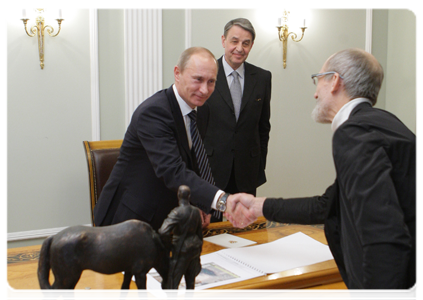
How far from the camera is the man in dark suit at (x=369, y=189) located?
126cm

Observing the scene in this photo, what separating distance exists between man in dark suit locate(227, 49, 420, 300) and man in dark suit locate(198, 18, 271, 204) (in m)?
1.76

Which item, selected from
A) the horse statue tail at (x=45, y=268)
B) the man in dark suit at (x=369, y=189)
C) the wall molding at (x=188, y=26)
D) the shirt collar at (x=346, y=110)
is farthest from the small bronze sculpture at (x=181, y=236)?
the wall molding at (x=188, y=26)

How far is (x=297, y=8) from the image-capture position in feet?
15.7

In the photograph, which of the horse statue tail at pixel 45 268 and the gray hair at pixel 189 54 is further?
the gray hair at pixel 189 54

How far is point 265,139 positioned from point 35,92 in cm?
202

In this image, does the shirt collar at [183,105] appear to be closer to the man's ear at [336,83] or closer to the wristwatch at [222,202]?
the wristwatch at [222,202]

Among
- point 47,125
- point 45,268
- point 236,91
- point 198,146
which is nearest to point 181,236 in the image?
point 45,268

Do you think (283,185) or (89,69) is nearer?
(89,69)

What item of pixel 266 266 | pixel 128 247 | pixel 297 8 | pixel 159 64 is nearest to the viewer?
pixel 128 247

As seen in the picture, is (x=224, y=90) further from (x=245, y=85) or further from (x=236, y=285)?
(x=236, y=285)

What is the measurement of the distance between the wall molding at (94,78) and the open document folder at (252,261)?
2463 millimetres

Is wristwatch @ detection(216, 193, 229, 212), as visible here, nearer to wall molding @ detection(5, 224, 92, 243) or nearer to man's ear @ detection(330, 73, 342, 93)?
man's ear @ detection(330, 73, 342, 93)

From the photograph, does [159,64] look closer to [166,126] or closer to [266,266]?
[166,126]

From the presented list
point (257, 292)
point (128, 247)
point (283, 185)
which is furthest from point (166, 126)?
point (283, 185)
